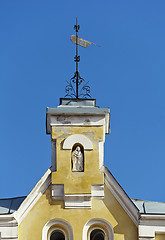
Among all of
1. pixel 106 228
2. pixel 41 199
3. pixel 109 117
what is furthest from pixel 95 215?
pixel 109 117

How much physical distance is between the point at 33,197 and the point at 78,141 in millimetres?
2240

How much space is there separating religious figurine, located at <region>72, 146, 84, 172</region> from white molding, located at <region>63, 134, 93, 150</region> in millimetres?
248

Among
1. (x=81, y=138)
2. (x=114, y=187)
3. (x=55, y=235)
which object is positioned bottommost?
(x=55, y=235)

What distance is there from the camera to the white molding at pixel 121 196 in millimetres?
18203

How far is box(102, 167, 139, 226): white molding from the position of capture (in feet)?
59.7

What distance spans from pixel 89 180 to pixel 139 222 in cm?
197

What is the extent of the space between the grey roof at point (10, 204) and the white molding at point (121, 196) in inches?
114

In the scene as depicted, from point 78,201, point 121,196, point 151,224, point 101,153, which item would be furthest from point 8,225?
point 151,224

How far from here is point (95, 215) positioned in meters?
18.3

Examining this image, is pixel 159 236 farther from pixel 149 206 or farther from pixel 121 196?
pixel 121 196

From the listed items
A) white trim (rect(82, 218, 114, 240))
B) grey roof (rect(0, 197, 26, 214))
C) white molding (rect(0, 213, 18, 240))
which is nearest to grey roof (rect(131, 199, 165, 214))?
white trim (rect(82, 218, 114, 240))

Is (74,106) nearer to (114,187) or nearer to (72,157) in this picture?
(72,157)

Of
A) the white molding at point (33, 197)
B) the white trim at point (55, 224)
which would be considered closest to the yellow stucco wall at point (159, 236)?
the white trim at point (55, 224)

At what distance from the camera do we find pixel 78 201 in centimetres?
1838
